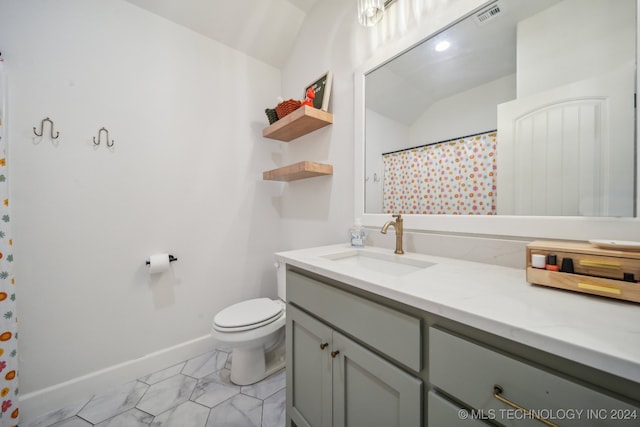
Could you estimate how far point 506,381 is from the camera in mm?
448

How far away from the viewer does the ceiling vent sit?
90cm

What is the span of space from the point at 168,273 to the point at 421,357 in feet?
5.61

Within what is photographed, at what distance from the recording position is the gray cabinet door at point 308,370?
0.87 metres

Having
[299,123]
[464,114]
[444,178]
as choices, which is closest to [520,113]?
[464,114]

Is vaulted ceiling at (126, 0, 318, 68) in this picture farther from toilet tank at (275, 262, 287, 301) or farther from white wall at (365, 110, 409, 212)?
toilet tank at (275, 262, 287, 301)

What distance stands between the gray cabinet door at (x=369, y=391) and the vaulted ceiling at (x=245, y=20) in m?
2.22

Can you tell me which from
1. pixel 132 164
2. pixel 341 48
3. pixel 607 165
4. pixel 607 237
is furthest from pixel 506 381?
pixel 132 164

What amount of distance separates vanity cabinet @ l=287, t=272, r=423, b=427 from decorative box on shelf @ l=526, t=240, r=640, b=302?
388 millimetres

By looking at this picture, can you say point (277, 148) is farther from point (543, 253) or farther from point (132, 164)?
point (543, 253)

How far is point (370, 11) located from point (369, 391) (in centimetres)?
167

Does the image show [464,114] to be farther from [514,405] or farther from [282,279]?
[282,279]

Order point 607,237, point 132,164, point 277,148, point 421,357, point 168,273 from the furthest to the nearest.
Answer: point 277,148 → point 168,273 → point 132,164 → point 607,237 → point 421,357

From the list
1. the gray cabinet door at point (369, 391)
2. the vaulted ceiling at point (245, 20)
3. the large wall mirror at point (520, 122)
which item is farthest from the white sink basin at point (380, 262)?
the vaulted ceiling at point (245, 20)

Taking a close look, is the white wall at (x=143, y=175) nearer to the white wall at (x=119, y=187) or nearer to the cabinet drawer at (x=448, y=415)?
the white wall at (x=119, y=187)
